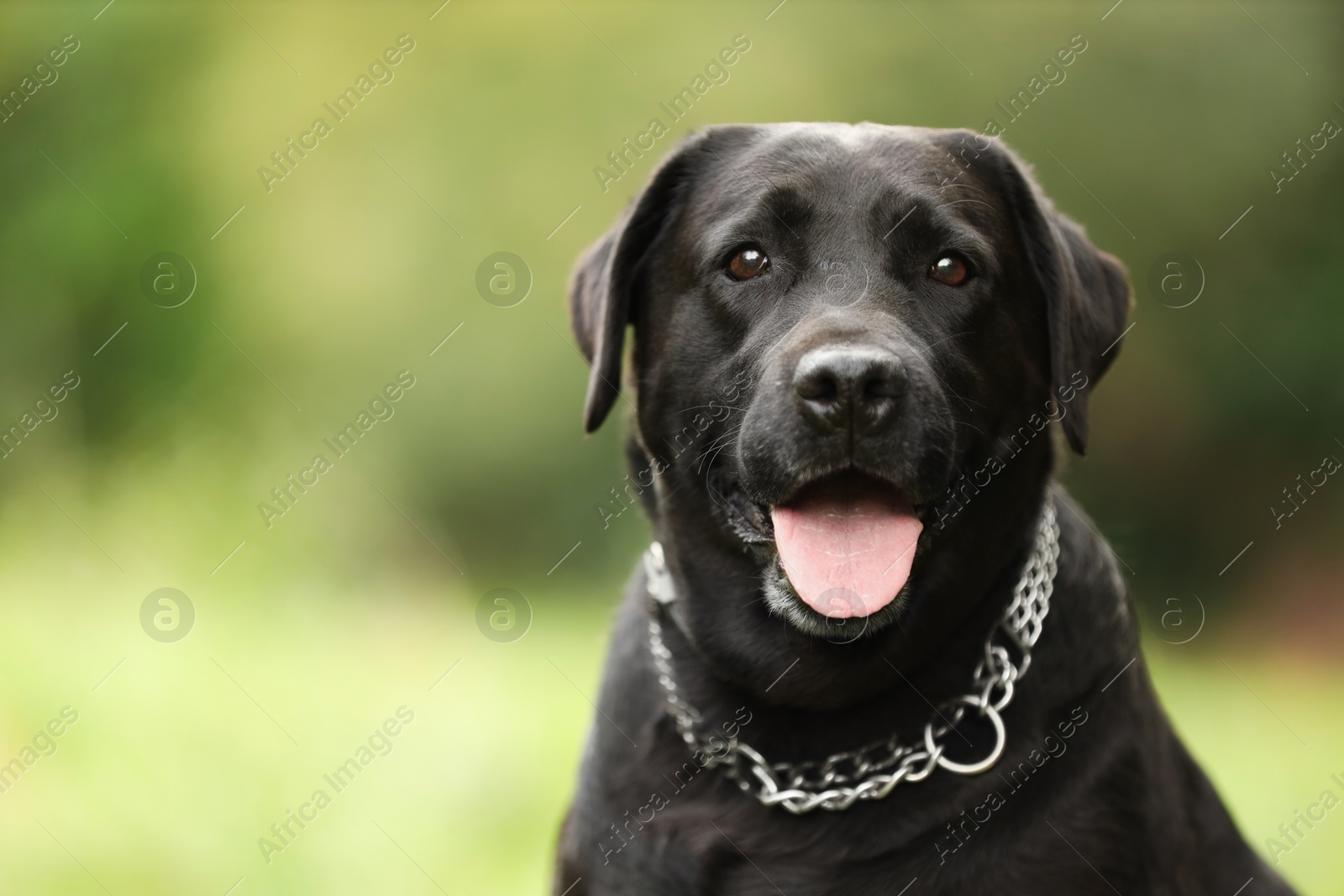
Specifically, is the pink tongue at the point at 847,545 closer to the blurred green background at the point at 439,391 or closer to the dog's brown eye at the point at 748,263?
the dog's brown eye at the point at 748,263

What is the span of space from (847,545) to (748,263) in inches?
28.4

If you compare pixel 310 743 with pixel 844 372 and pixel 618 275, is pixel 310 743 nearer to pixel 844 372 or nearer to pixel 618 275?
pixel 618 275

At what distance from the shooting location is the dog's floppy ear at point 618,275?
290 cm

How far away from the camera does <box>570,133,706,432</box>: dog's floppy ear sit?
2.90 m

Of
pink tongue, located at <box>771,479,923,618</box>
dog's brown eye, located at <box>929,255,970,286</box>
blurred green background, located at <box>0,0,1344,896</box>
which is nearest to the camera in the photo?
pink tongue, located at <box>771,479,923,618</box>

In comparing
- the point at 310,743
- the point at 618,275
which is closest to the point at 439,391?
the point at 310,743

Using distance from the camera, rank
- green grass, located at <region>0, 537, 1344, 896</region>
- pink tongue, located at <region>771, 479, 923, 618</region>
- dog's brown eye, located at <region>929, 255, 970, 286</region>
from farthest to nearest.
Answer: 1. green grass, located at <region>0, 537, 1344, 896</region>
2. dog's brown eye, located at <region>929, 255, 970, 286</region>
3. pink tongue, located at <region>771, 479, 923, 618</region>

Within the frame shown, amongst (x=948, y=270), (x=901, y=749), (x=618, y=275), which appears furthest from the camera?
(x=618, y=275)

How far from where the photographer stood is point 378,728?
16.0 feet

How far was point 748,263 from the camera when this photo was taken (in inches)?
108

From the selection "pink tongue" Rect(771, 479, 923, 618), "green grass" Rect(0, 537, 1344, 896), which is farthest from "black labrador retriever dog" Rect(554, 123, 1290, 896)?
"green grass" Rect(0, 537, 1344, 896)

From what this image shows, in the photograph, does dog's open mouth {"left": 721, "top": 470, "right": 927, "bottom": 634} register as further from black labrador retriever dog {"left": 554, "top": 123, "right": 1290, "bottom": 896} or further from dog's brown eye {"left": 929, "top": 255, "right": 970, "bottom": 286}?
dog's brown eye {"left": 929, "top": 255, "right": 970, "bottom": 286}

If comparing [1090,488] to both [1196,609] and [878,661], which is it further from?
[878,661]

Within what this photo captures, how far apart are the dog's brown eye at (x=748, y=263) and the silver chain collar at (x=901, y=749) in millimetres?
896
